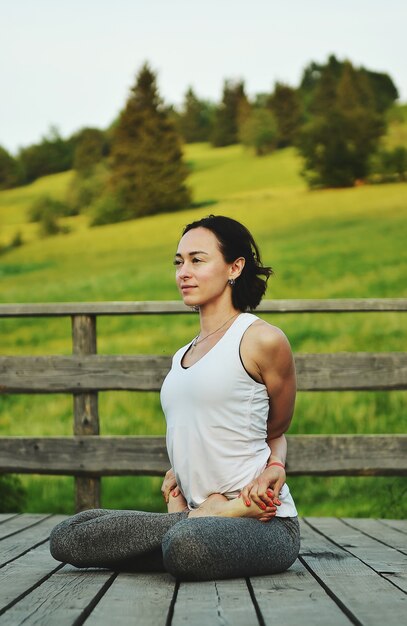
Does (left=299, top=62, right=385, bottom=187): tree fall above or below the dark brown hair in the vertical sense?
above

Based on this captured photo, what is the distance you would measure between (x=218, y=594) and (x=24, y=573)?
738 millimetres

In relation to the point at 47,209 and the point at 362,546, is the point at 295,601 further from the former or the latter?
the point at 47,209

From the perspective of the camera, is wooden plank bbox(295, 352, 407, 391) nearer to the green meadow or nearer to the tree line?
the green meadow

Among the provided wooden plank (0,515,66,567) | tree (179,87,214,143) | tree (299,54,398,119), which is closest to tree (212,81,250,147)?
tree (179,87,214,143)

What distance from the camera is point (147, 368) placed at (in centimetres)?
504

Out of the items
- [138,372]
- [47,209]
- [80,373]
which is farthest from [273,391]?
[47,209]

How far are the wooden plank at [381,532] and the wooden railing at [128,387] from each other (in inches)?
12.1

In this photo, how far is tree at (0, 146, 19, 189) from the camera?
31944mm

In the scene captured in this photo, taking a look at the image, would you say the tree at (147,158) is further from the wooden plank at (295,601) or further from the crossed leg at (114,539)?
the wooden plank at (295,601)

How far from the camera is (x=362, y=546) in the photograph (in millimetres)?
3779

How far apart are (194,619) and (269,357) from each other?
3.09ft

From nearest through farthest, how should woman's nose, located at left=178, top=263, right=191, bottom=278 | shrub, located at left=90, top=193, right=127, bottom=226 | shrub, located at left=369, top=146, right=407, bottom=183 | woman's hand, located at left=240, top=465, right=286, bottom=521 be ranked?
woman's hand, located at left=240, top=465, right=286, bottom=521 → woman's nose, located at left=178, top=263, right=191, bottom=278 → shrub, located at left=369, top=146, right=407, bottom=183 → shrub, located at left=90, top=193, right=127, bottom=226

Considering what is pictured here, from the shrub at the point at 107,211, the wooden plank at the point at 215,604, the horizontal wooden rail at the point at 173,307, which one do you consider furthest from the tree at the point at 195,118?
the wooden plank at the point at 215,604

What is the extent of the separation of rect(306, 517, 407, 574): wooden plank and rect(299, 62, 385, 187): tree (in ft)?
78.7
